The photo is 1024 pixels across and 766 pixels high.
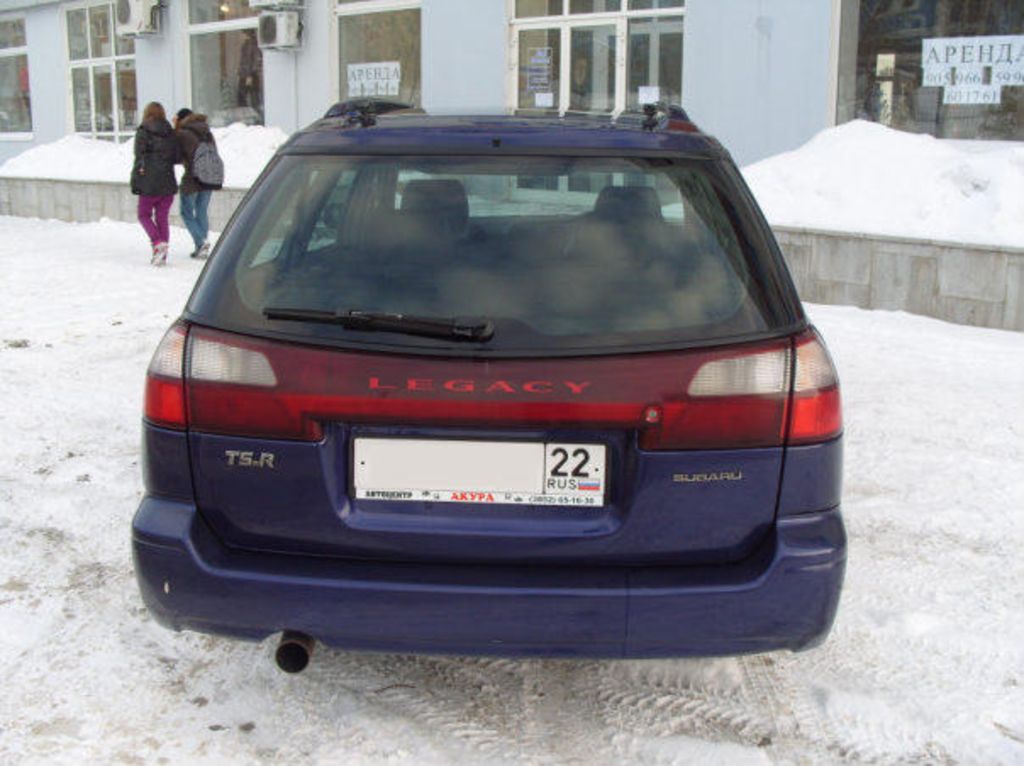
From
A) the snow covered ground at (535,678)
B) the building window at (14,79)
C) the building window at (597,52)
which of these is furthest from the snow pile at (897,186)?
the building window at (14,79)

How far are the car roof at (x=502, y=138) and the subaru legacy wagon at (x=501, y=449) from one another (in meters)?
0.02

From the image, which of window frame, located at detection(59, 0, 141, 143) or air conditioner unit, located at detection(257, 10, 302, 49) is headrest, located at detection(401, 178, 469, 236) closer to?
air conditioner unit, located at detection(257, 10, 302, 49)

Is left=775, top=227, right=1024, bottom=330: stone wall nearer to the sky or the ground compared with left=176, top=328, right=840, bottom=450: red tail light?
nearer to the ground

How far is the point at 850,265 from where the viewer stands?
29.0ft

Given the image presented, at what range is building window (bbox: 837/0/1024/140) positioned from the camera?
10289mm

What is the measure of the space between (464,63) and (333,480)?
41.9 feet

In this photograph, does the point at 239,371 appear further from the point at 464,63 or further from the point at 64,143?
the point at 64,143

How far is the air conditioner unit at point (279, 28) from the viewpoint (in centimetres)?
1591

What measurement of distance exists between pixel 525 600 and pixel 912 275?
6.93 meters

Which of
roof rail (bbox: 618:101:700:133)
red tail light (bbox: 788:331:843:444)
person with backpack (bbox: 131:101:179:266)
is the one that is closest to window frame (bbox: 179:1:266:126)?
person with backpack (bbox: 131:101:179:266)

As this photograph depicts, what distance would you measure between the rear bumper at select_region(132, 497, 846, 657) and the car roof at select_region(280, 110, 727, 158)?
0.96 m

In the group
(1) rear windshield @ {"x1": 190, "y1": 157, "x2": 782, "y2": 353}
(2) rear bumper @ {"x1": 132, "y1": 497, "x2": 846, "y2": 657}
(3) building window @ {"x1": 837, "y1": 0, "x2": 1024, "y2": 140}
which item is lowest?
(2) rear bumper @ {"x1": 132, "y1": 497, "x2": 846, "y2": 657}

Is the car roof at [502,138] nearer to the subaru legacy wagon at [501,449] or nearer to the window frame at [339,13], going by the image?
the subaru legacy wagon at [501,449]

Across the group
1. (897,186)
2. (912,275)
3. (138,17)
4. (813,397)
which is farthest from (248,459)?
(138,17)
